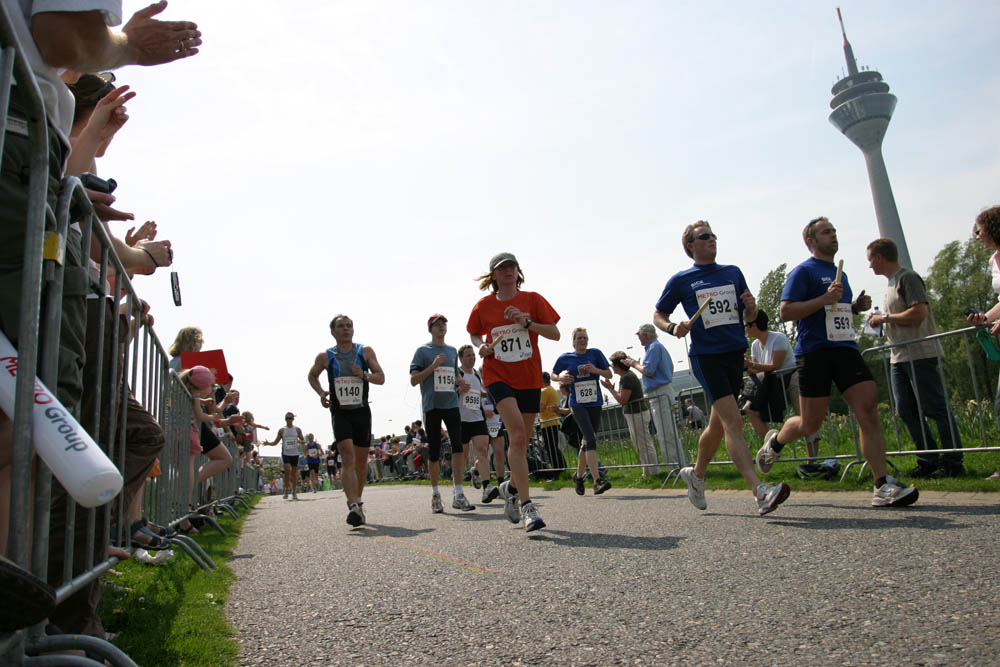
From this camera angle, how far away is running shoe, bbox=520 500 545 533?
5.73 metres

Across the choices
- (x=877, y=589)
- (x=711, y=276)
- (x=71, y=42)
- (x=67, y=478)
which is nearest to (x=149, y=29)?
(x=71, y=42)

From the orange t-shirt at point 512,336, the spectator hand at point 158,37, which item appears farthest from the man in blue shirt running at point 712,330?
the spectator hand at point 158,37

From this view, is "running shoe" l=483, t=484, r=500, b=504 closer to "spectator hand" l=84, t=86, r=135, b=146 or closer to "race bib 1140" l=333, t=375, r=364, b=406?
"race bib 1140" l=333, t=375, r=364, b=406

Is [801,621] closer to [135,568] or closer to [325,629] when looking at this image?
[325,629]

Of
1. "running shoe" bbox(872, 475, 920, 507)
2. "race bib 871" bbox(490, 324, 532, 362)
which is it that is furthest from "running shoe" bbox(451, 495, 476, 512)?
"running shoe" bbox(872, 475, 920, 507)

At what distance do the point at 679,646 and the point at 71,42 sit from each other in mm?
2530

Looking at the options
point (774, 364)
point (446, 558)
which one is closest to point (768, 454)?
point (774, 364)

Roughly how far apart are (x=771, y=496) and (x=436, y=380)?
5134 millimetres

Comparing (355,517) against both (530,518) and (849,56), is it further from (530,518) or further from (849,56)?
(849,56)

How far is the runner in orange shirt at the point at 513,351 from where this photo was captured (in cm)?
632

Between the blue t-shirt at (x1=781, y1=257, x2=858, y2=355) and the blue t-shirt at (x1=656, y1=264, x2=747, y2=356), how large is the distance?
1.28ft

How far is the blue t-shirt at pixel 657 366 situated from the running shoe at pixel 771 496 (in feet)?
17.6

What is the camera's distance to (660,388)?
36.1 ft

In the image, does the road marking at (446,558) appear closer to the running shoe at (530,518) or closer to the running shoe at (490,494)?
the running shoe at (530,518)
